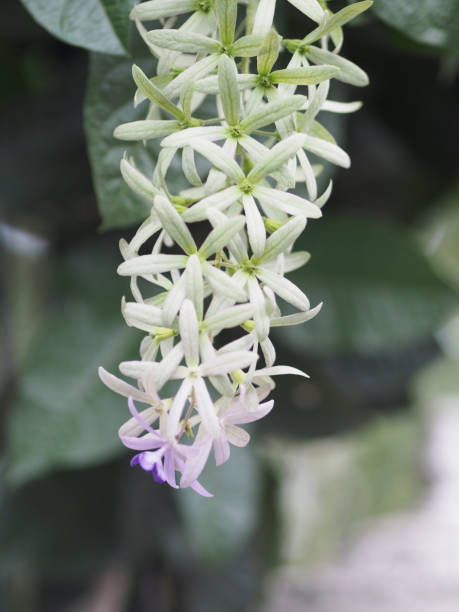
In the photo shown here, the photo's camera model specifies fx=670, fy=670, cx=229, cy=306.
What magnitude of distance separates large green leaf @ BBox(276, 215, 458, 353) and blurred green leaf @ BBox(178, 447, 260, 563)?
0.44 ft

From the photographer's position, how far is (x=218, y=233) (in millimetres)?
190

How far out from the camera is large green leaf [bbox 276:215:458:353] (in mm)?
605

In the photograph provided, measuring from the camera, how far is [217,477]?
2.10 feet

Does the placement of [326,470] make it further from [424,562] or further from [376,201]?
[376,201]

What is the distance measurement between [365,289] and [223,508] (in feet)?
0.81

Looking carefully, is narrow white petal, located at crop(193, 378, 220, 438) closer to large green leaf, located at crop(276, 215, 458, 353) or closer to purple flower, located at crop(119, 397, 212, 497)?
purple flower, located at crop(119, 397, 212, 497)

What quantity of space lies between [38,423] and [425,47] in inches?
A: 15.9

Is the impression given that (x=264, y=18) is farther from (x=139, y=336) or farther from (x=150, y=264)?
A: (x=139, y=336)

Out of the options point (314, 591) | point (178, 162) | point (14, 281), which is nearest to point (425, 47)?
point (178, 162)

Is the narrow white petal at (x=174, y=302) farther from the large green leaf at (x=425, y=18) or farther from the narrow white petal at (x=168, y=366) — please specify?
the large green leaf at (x=425, y=18)

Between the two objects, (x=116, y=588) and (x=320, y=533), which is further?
(x=320, y=533)

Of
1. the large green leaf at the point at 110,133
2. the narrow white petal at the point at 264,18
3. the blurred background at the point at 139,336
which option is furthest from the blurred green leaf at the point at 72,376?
the narrow white petal at the point at 264,18

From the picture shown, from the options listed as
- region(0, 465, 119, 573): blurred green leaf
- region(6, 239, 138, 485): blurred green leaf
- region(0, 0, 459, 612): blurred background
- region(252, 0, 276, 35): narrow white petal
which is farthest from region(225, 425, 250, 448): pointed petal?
region(0, 465, 119, 573): blurred green leaf

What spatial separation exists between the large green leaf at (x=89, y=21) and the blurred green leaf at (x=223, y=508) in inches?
16.2
